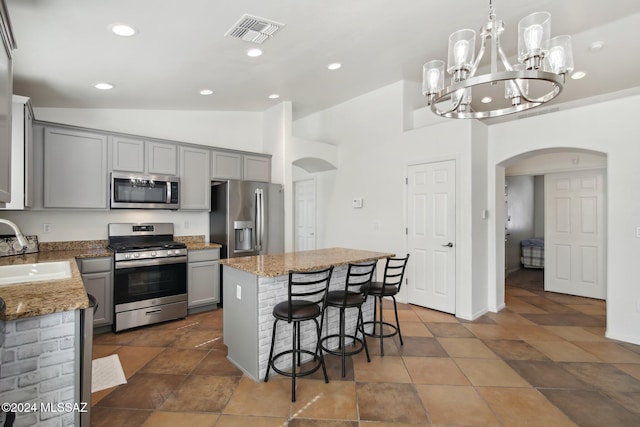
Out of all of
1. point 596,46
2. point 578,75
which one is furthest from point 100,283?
point 578,75

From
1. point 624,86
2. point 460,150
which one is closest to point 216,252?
point 460,150

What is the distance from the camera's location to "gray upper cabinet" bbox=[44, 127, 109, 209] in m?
3.47

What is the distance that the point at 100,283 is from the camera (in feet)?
11.4

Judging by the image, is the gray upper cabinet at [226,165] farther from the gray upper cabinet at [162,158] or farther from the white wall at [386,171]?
the white wall at [386,171]

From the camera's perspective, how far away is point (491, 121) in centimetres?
486

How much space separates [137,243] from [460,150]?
4.24 metres

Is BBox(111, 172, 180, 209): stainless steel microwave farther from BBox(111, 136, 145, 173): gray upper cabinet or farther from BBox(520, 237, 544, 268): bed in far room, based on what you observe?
BBox(520, 237, 544, 268): bed in far room

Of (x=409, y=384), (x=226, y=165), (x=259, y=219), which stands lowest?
(x=409, y=384)

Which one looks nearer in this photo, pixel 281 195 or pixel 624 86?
pixel 624 86

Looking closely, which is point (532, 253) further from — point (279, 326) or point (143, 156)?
point (143, 156)

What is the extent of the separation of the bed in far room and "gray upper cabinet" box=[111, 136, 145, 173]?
784 cm

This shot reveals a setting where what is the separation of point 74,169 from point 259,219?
2.24 metres

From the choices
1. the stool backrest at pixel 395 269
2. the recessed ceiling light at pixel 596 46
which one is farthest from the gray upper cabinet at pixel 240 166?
the recessed ceiling light at pixel 596 46

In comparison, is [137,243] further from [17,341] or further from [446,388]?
[446,388]
